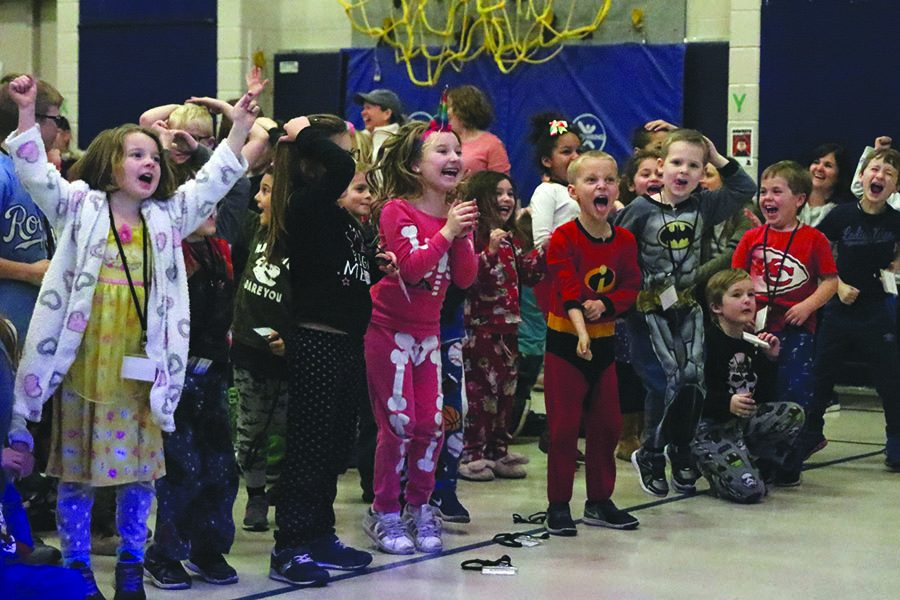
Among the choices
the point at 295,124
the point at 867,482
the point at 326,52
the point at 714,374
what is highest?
the point at 326,52

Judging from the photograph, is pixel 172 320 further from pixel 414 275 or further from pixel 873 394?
pixel 873 394

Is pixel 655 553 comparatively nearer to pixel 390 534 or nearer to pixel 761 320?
pixel 390 534

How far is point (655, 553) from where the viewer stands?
503 centimetres

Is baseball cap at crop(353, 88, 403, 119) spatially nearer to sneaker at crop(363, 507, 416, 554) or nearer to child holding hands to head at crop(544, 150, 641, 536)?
child holding hands to head at crop(544, 150, 641, 536)

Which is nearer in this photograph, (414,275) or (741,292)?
(414,275)

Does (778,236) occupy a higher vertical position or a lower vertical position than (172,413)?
higher

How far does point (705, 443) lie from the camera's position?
6.21m

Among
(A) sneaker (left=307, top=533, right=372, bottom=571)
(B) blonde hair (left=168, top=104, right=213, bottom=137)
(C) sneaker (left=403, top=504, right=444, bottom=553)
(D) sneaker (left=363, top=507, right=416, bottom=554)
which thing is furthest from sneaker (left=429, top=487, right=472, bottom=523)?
(B) blonde hair (left=168, top=104, right=213, bottom=137)

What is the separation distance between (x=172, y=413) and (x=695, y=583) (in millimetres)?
1766

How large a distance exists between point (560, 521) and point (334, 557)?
3.32 feet

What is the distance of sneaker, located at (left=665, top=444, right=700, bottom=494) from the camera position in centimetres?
623

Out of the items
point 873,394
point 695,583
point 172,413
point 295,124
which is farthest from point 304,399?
point 873,394

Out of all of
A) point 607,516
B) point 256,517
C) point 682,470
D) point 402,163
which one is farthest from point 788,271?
point 256,517

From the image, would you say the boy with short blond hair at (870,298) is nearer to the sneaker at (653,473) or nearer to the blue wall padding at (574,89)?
the sneaker at (653,473)
